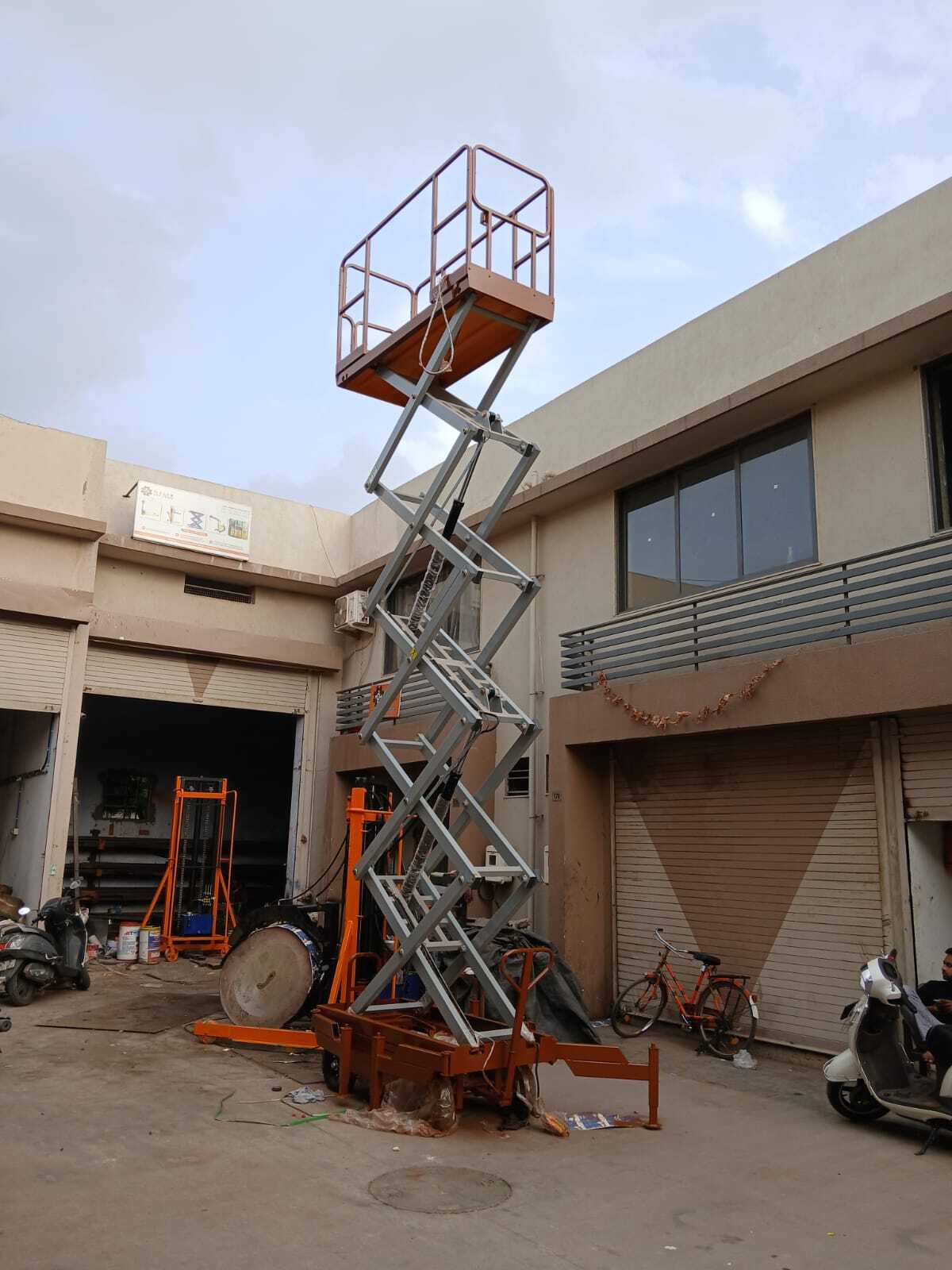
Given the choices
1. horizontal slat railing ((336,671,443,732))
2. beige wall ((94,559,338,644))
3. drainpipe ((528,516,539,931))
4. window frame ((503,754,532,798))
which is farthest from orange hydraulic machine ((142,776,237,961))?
drainpipe ((528,516,539,931))

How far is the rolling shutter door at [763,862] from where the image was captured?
9219mm

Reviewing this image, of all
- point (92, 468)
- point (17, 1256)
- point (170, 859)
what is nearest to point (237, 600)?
point (92, 468)

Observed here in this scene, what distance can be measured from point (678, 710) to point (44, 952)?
7.74 m

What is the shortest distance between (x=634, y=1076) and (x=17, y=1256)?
12.6 feet

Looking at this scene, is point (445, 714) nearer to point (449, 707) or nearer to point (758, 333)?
point (449, 707)

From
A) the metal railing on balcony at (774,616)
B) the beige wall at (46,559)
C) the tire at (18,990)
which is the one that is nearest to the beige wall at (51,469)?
the beige wall at (46,559)

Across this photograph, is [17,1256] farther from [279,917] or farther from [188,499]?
[188,499]

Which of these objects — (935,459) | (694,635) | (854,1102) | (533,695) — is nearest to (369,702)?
(533,695)

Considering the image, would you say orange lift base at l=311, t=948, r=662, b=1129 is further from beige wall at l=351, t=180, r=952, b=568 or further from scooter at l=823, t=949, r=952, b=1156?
beige wall at l=351, t=180, r=952, b=568

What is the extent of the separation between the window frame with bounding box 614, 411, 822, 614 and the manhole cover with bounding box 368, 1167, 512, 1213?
265 inches

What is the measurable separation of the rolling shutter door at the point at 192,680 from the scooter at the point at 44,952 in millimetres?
4657

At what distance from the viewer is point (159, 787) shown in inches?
869

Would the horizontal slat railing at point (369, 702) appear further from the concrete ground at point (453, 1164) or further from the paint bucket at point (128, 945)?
the concrete ground at point (453, 1164)

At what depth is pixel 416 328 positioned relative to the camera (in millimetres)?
7715
